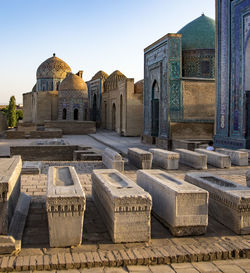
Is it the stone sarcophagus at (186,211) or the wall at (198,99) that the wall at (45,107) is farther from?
the stone sarcophagus at (186,211)

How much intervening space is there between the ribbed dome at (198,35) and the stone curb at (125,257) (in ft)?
47.5

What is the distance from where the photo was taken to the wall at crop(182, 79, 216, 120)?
15.0 m

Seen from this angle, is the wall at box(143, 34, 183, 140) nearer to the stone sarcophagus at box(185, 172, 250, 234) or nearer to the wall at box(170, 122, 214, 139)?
the wall at box(170, 122, 214, 139)

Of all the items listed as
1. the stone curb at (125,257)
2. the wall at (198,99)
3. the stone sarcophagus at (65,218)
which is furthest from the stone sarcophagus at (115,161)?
the wall at (198,99)

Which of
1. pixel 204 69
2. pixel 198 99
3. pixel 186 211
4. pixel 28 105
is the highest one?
pixel 204 69

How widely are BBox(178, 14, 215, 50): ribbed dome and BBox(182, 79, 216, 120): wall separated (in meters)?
2.44

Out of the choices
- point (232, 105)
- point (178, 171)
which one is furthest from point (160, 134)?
point (178, 171)

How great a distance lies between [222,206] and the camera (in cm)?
438

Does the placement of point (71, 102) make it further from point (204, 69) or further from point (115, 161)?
point (115, 161)

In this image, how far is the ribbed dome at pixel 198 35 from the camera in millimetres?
16828

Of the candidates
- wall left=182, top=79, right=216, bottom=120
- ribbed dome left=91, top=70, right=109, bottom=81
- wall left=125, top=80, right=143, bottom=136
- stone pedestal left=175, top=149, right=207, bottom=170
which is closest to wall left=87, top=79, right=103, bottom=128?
ribbed dome left=91, top=70, right=109, bottom=81

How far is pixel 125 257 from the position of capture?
3301 millimetres

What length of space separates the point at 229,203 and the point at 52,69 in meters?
35.8

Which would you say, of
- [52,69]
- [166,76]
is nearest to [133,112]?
[166,76]
